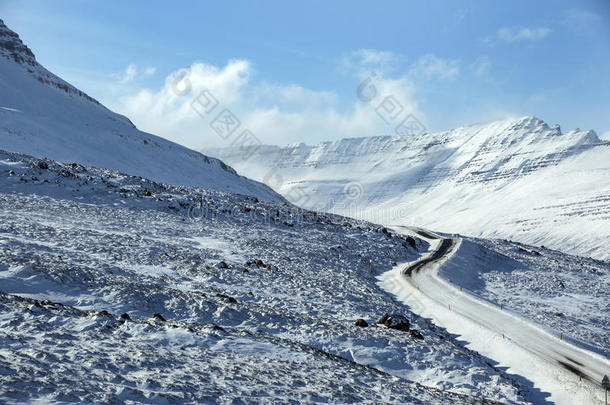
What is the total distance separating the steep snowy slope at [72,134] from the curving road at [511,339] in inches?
2094

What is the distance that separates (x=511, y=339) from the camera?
22203 mm

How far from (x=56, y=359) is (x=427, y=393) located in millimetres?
9756

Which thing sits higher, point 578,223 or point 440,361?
point 578,223

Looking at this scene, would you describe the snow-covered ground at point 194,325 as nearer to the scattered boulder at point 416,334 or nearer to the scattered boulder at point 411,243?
the scattered boulder at point 416,334

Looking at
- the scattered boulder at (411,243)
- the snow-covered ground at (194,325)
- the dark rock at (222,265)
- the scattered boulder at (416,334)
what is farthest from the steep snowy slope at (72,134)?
the scattered boulder at (416,334)

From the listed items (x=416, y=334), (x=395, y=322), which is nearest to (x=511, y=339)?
(x=416, y=334)

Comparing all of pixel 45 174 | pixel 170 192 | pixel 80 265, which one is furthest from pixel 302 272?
pixel 45 174

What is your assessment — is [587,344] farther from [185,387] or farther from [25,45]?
[25,45]

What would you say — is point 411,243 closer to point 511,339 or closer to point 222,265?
point 511,339

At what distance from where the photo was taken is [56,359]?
1012 cm

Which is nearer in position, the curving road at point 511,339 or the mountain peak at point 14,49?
the curving road at point 511,339

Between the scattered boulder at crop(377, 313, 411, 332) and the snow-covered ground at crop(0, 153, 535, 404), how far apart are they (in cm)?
59

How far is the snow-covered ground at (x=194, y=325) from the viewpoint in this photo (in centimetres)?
1019

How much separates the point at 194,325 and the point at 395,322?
31.2 ft
